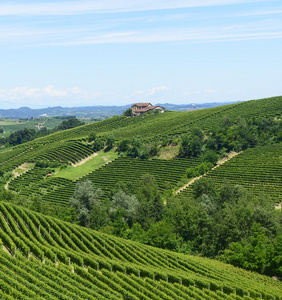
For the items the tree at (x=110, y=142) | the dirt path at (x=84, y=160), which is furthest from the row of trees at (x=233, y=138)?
the dirt path at (x=84, y=160)

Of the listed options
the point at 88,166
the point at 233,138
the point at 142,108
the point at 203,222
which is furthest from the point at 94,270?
the point at 142,108

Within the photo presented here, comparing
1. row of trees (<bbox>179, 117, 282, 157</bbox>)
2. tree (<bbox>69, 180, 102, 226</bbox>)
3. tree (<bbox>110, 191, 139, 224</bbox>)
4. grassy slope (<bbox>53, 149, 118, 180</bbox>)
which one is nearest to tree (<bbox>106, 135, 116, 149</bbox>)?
grassy slope (<bbox>53, 149, 118, 180</bbox>)

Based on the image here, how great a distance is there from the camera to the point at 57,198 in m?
79.6

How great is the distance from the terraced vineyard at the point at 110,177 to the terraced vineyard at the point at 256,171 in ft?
24.5

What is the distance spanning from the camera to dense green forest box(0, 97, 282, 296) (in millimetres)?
54250

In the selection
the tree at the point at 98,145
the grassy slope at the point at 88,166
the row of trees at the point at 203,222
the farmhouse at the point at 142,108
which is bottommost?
the row of trees at the point at 203,222

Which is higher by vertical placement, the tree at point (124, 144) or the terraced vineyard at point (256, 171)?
the tree at point (124, 144)

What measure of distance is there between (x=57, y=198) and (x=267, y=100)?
2894 inches

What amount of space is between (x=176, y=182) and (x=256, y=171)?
1515cm

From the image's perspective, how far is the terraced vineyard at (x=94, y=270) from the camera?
28.5 metres

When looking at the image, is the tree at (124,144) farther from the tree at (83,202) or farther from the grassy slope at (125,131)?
→ the tree at (83,202)

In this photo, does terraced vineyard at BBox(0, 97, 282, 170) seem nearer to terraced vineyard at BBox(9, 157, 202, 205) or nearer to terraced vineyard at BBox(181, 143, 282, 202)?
terraced vineyard at BBox(9, 157, 202, 205)

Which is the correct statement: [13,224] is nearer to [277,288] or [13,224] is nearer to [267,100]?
[277,288]

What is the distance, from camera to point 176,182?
79.7 m
